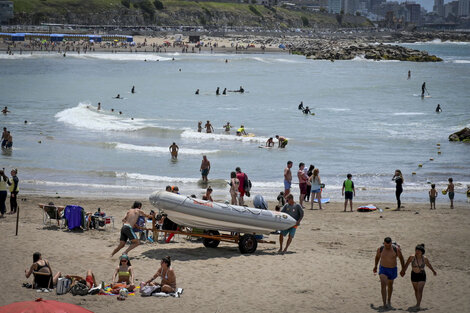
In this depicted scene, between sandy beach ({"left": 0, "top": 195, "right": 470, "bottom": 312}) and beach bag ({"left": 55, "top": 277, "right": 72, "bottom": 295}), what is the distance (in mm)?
123

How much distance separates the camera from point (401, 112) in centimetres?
4447

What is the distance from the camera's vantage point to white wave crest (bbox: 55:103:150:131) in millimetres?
34656

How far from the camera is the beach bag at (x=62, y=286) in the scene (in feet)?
32.2

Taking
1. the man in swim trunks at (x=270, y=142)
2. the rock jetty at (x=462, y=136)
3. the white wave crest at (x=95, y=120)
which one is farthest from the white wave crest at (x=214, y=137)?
the rock jetty at (x=462, y=136)

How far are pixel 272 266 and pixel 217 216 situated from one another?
1326 millimetres

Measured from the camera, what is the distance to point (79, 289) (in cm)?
980

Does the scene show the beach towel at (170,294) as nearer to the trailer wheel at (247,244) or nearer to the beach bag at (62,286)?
the beach bag at (62,286)

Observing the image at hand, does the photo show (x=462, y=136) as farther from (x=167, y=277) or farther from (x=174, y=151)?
(x=167, y=277)

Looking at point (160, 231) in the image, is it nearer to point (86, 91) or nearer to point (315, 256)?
point (315, 256)

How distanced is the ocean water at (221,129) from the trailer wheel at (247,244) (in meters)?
7.04

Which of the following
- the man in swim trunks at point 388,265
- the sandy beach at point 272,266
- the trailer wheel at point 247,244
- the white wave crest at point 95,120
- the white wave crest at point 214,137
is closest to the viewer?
the man in swim trunks at point 388,265

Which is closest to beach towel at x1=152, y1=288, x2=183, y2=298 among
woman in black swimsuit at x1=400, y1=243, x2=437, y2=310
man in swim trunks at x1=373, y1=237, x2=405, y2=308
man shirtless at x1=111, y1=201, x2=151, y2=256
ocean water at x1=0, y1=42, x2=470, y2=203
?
man shirtless at x1=111, y1=201, x2=151, y2=256

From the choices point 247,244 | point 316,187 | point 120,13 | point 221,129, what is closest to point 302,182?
point 316,187

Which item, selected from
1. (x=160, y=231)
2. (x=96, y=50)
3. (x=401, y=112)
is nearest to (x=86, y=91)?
(x=401, y=112)
